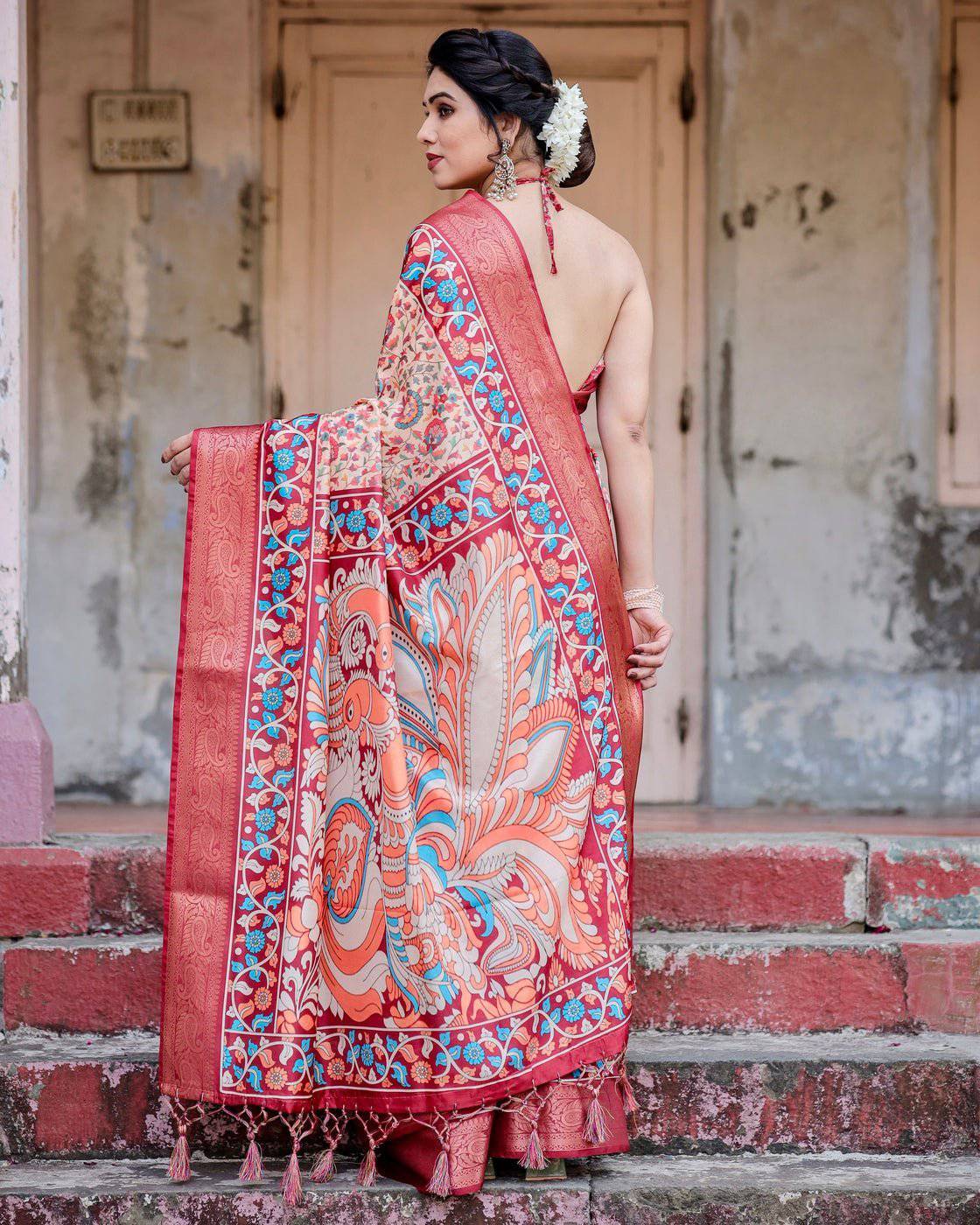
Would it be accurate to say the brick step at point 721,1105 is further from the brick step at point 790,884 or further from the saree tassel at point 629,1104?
the brick step at point 790,884

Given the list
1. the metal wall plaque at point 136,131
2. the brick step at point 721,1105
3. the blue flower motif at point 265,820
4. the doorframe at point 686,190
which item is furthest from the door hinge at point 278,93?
the brick step at point 721,1105

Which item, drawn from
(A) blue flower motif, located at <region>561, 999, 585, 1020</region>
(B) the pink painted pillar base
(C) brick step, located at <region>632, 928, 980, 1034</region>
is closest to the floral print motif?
(A) blue flower motif, located at <region>561, 999, 585, 1020</region>

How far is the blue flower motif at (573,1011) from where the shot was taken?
2619mm

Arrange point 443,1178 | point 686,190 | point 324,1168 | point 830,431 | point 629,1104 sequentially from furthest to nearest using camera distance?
1. point 686,190
2. point 830,431
3. point 629,1104
4. point 324,1168
5. point 443,1178

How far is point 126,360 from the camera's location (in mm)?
5016

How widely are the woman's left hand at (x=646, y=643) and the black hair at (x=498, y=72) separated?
2.93 feet

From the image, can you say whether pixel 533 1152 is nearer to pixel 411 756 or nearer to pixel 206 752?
pixel 411 756

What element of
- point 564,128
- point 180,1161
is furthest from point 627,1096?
point 564,128

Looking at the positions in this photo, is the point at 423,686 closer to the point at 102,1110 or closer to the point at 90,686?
the point at 102,1110

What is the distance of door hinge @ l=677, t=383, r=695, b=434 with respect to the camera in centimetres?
507

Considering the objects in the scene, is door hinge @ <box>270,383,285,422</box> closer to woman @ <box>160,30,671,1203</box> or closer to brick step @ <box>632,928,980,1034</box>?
woman @ <box>160,30,671,1203</box>

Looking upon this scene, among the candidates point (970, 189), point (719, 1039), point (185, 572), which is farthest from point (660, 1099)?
point (970, 189)

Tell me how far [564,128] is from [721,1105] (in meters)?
1.82

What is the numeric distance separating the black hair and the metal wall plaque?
2426 millimetres
